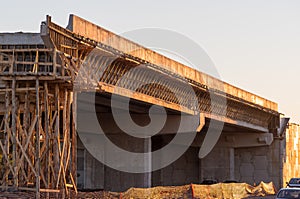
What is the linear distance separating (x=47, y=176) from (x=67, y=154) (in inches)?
72.5

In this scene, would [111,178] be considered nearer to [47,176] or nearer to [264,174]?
[264,174]

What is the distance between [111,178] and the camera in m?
59.4

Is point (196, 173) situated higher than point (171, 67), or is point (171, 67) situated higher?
point (171, 67)

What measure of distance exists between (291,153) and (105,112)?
3189cm

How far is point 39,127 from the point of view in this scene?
99.1 ft

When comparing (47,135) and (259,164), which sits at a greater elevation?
(47,135)

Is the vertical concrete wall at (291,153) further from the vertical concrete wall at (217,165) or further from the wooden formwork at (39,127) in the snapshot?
the wooden formwork at (39,127)

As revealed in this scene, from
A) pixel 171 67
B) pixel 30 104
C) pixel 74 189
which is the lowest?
pixel 74 189

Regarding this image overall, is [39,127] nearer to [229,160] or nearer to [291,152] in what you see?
[229,160]

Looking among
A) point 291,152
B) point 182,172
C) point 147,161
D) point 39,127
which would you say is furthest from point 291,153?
point 39,127

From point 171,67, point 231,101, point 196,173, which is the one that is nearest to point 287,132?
point 196,173

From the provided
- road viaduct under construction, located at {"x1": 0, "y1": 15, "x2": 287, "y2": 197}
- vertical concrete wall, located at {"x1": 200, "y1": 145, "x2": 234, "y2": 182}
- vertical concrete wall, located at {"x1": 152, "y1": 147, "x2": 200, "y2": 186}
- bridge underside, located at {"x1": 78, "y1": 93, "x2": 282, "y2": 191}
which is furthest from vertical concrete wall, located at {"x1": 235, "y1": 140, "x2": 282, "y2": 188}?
vertical concrete wall, located at {"x1": 152, "y1": 147, "x2": 200, "y2": 186}

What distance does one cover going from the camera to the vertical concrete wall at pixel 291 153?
77.7 metres

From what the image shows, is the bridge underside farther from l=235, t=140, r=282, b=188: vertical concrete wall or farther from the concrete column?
the concrete column
